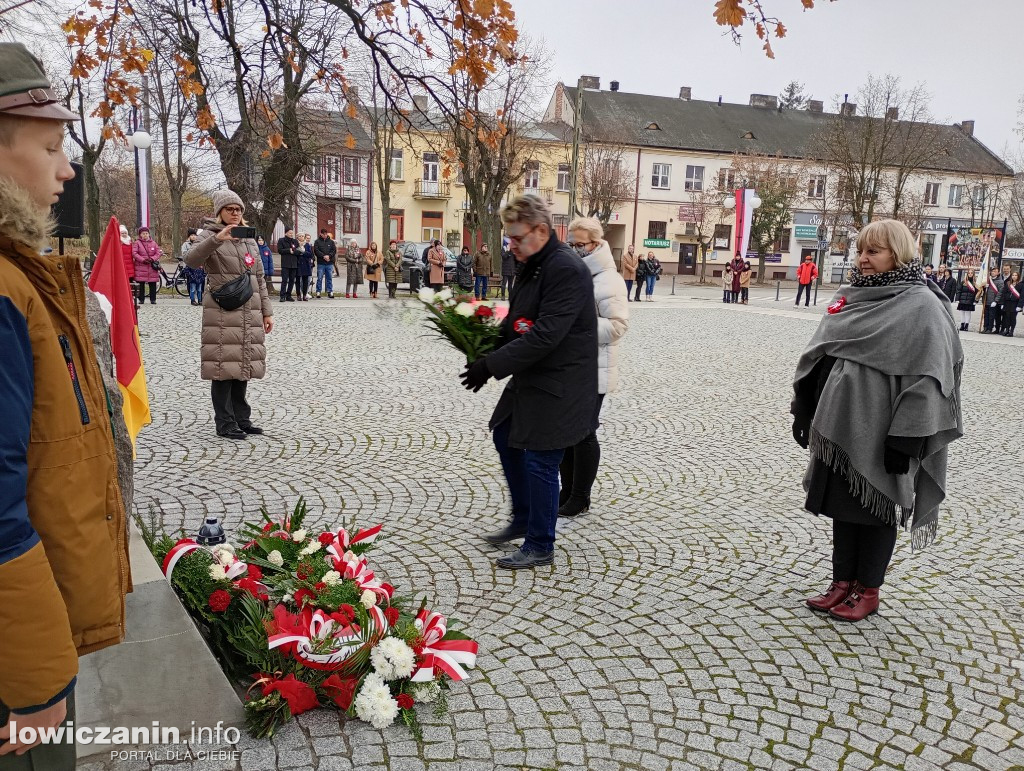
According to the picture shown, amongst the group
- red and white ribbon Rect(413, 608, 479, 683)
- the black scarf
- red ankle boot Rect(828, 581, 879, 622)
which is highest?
the black scarf

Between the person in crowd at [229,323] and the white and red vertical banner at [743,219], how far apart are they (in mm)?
23552

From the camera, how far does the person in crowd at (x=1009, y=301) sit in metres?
18.4

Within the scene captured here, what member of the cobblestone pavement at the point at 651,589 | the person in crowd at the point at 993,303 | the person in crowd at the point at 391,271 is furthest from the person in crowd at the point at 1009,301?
the person in crowd at the point at 391,271

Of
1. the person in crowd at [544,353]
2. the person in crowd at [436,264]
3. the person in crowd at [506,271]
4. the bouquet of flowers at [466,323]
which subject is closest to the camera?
the person in crowd at [544,353]

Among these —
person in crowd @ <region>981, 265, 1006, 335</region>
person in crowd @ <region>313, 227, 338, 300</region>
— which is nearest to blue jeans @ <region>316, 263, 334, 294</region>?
person in crowd @ <region>313, 227, 338, 300</region>

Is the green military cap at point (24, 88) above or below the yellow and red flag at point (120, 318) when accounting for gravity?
above

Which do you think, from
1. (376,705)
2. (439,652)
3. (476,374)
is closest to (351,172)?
(476,374)

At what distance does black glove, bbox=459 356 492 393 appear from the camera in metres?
4.03

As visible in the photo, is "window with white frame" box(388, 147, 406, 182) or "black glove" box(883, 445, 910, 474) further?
"window with white frame" box(388, 147, 406, 182)

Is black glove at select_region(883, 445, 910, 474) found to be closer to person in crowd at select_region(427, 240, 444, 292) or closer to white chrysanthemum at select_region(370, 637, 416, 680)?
white chrysanthemum at select_region(370, 637, 416, 680)

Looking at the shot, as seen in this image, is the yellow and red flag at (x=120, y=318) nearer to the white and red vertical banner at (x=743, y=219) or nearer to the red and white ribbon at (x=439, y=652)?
the red and white ribbon at (x=439, y=652)

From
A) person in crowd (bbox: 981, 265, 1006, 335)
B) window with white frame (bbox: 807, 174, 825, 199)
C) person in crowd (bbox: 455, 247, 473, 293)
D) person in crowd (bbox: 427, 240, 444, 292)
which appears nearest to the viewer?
person in crowd (bbox: 981, 265, 1006, 335)

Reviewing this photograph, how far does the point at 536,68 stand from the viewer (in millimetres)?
29578

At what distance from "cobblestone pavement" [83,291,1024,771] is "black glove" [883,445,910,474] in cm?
82
